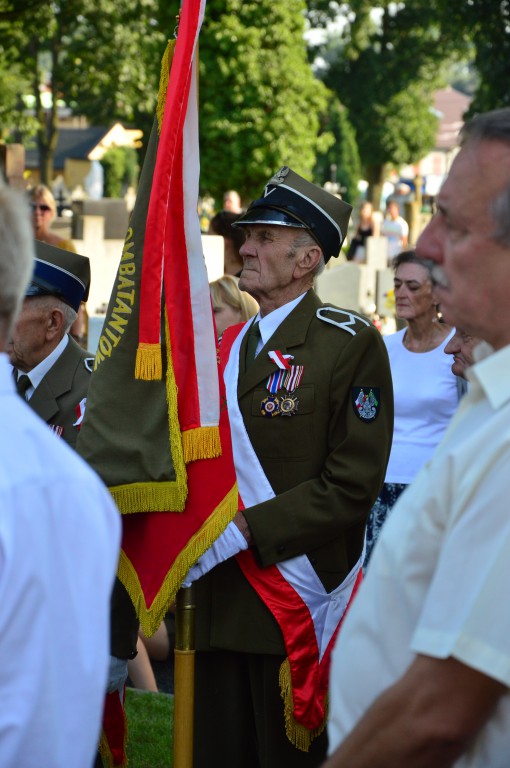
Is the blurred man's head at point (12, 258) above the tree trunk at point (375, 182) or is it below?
above

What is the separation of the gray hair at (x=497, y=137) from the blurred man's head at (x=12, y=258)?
73cm

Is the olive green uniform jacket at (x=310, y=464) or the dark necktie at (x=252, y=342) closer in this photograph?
the olive green uniform jacket at (x=310, y=464)

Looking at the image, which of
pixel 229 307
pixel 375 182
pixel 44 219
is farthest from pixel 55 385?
pixel 375 182

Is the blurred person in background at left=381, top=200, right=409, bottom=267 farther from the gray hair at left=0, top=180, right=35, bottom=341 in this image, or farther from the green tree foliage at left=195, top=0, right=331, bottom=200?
the gray hair at left=0, top=180, right=35, bottom=341

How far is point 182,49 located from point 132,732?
3082mm

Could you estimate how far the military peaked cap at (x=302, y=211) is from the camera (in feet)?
13.7

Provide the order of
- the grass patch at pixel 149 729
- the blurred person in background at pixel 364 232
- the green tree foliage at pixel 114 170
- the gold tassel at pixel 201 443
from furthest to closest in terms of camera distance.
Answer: the green tree foliage at pixel 114 170, the blurred person in background at pixel 364 232, the grass patch at pixel 149 729, the gold tassel at pixel 201 443

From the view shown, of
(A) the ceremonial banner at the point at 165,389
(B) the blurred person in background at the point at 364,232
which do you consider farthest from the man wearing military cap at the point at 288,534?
(B) the blurred person in background at the point at 364,232

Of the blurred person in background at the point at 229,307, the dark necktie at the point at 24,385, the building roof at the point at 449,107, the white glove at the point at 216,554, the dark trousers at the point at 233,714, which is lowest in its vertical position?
the building roof at the point at 449,107

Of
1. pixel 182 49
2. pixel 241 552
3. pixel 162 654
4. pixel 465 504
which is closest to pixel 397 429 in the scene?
pixel 162 654

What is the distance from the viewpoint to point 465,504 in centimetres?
164

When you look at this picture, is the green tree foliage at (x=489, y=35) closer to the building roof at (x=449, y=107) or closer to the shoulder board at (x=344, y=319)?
the shoulder board at (x=344, y=319)

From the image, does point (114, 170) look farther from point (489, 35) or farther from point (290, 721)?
point (290, 721)

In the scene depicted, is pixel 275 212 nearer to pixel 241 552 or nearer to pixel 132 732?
pixel 241 552
